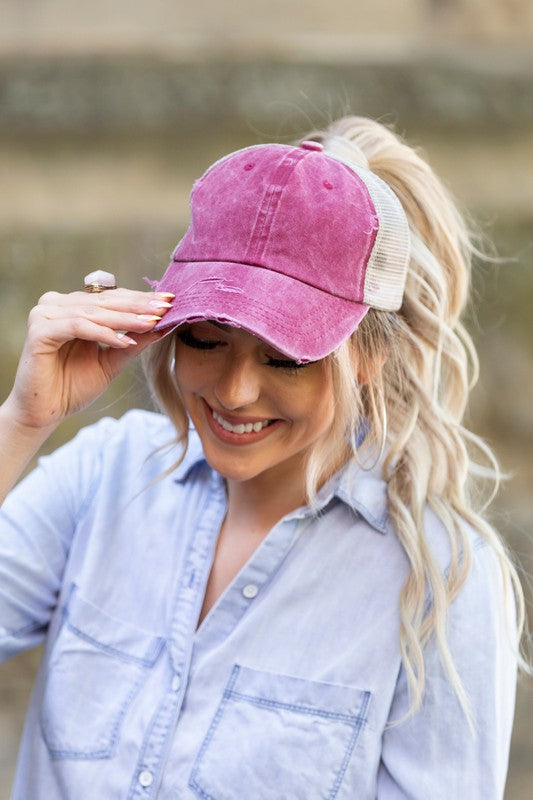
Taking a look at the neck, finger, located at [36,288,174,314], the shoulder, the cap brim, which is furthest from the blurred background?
the cap brim

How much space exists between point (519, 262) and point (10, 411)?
1670 mm

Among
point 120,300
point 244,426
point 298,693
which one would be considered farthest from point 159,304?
point 298,693

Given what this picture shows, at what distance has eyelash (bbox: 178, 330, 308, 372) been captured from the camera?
120cm

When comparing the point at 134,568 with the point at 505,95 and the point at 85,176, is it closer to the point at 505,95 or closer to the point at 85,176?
the point at 85,176

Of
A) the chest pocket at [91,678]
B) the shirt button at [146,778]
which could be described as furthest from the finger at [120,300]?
the shirt button at [146,778]

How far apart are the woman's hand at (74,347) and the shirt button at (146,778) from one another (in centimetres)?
40

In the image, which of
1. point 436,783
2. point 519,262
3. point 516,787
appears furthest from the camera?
point 519,262

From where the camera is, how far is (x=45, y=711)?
1363 millimetres

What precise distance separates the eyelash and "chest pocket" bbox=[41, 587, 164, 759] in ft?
1.17

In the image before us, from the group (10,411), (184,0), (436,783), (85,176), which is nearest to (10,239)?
(85,176)

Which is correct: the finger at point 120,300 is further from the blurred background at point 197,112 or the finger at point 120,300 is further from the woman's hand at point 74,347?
the blurred background at point 197,112

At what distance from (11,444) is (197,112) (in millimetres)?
1426

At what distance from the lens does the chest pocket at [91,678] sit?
1.31 m

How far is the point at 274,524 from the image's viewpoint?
137 cm
